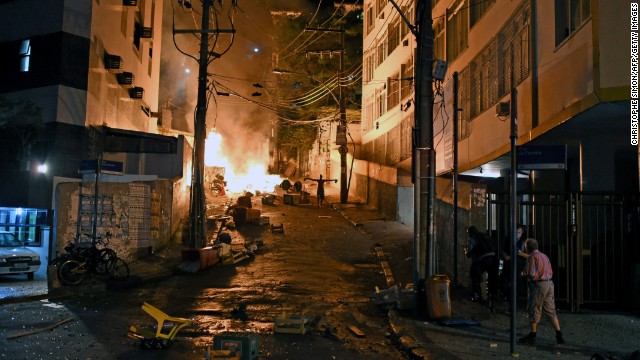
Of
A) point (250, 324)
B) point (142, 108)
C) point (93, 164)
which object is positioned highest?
point (142, 108)

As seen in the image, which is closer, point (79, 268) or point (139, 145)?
point (79, 268)

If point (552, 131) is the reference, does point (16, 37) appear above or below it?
above

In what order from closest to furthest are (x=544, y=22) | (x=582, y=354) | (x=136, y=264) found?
(x=582, y=354) < (x=544, y=22) < (x=136, y=264)

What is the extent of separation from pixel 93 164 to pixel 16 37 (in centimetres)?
922

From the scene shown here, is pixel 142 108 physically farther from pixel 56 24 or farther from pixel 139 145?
pixel 56 24

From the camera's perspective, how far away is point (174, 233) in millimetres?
21562

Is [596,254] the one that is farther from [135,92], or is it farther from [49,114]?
[135,92]

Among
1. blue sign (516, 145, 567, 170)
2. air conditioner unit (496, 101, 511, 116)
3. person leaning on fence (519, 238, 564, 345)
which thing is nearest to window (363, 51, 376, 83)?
air conditioner unit (496, 101, 511, 116)

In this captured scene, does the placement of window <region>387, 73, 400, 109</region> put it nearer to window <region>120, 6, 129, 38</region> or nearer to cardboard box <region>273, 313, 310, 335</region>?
window <region>120, 6, 129, 38</region>

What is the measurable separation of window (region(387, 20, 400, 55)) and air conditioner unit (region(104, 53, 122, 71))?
1656cm

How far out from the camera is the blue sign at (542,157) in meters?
7.46

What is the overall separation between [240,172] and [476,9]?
1575 inches

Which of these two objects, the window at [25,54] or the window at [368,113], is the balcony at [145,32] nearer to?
the window at [25,54]

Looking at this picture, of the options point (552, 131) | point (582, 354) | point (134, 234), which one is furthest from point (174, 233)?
point (582, 354)
